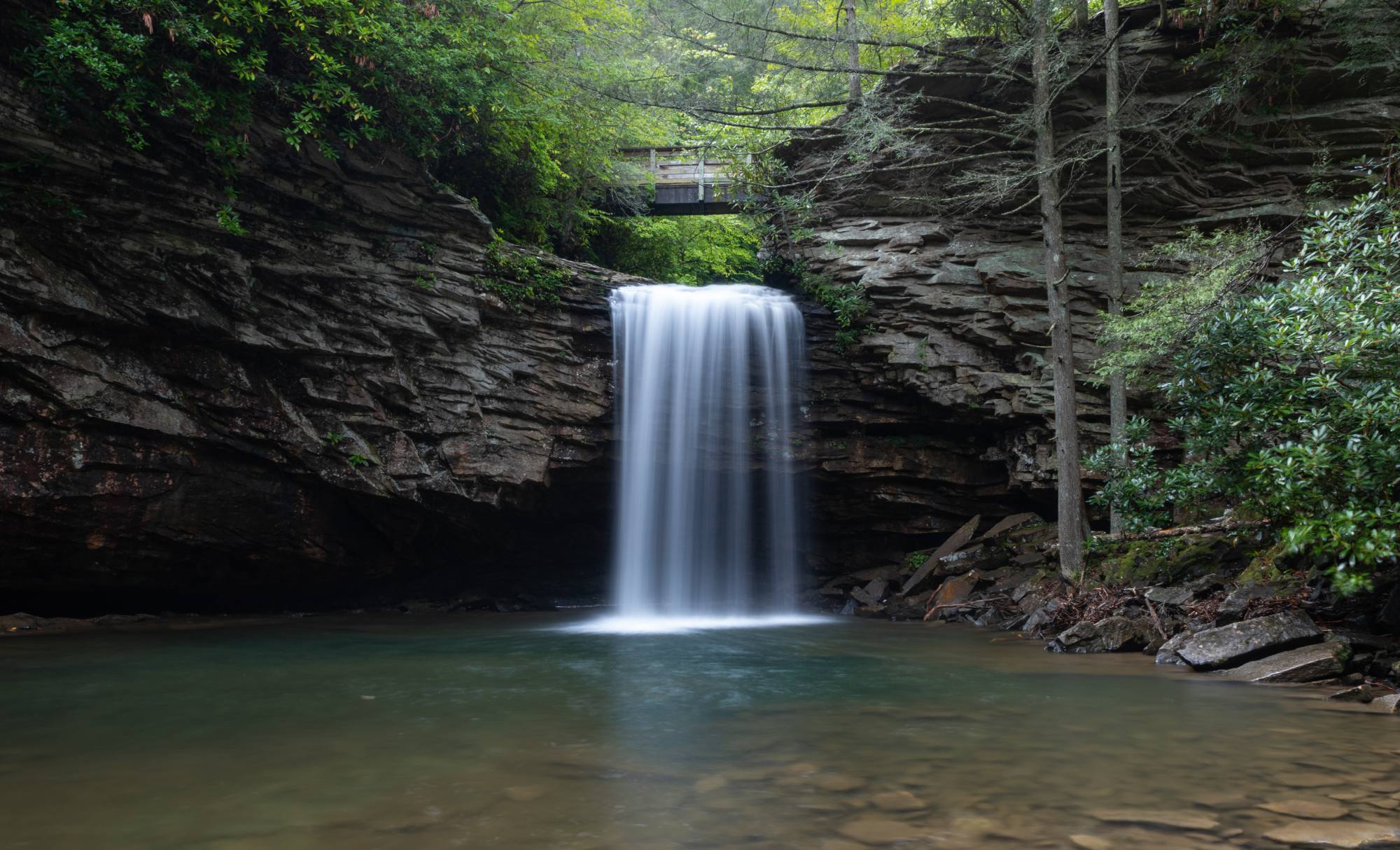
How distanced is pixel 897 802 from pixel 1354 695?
493 centimetres

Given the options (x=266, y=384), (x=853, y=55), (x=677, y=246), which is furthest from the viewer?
(x=677, y=246)

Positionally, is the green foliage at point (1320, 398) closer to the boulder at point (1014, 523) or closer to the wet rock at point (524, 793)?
the wet rock at point (524, 793)

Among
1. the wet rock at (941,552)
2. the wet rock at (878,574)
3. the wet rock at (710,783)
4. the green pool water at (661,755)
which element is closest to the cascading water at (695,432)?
the wet rock at (878,574)

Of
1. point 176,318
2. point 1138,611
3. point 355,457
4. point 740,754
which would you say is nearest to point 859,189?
point 1138,611

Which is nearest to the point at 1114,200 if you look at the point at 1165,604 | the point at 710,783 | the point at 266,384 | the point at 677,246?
the point at 1165,604

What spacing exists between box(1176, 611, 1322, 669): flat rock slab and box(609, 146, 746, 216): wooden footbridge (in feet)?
47.5

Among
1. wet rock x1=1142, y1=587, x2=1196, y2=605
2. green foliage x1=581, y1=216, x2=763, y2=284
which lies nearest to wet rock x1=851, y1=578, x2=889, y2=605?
wet rock x1=1142, y1=587, x2=1196, y2=605

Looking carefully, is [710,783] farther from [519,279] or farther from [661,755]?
[519,279]

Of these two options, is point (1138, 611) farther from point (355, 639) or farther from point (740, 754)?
point (355, 639)

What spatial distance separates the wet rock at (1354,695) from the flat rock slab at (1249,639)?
1.28 metres

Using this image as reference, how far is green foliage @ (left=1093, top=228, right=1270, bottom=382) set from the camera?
9969 millimetres

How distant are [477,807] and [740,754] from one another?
182 cm

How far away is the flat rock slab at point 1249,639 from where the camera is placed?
793 cm

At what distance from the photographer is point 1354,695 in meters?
6.56
